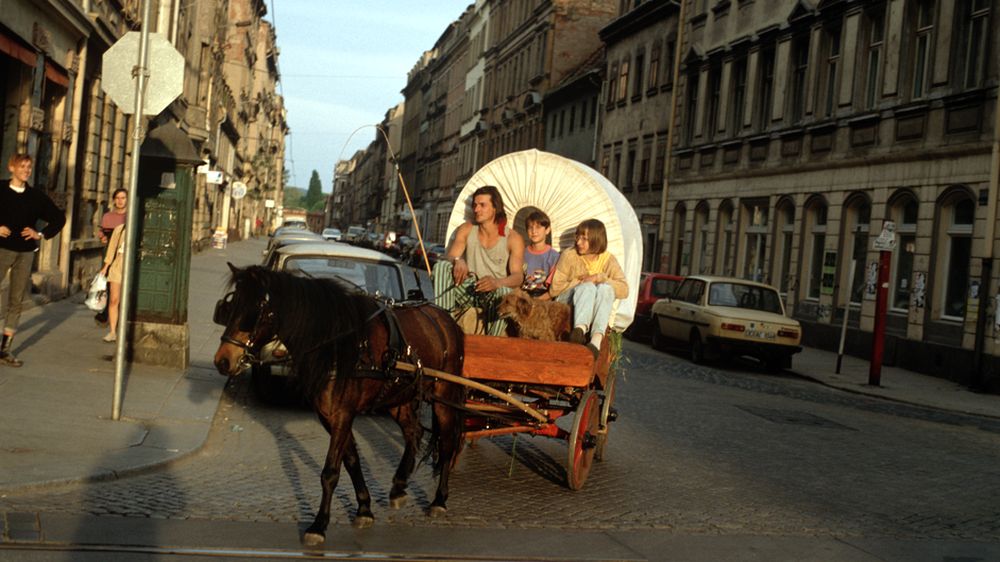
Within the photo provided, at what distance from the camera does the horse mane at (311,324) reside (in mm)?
6879

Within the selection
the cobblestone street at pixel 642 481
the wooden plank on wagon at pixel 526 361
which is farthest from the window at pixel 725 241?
the wooden plank on wagon at pixel 526 361

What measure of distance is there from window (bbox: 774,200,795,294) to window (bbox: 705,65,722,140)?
6.60m

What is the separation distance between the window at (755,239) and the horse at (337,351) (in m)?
28.5

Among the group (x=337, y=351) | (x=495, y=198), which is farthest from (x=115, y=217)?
(x=337, y=351)

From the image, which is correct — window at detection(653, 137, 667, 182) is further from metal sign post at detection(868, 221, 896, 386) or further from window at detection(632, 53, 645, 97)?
metal sign post at detection(868, 221, 896, 386)

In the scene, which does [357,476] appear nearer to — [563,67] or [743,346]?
[743,346]

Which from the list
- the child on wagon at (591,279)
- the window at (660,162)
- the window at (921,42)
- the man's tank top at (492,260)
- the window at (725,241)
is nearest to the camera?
the child on wagon at (591,279)

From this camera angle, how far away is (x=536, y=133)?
67750 mm

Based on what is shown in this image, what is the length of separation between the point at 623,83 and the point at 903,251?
79.6ft

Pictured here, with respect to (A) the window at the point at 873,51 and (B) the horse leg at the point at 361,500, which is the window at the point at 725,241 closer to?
(A) the window at the point at 873,51

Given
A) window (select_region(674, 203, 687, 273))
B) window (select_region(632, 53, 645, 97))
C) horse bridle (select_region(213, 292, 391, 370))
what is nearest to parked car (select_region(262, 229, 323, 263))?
horse bridle (select_region(213, 292, 391, 370))

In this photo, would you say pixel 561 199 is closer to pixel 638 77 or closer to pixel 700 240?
pixel 700 240

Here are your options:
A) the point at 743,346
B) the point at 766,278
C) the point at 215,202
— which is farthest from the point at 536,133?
the point at 743,346

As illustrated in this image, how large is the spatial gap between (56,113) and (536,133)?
48.3 metres
